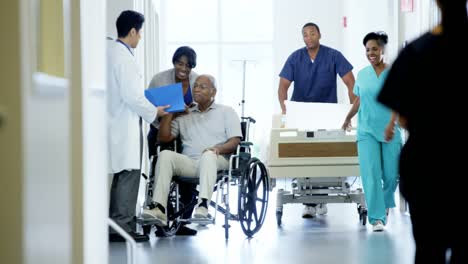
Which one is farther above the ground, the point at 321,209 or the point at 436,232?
the point at 436,232

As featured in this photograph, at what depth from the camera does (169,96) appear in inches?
220

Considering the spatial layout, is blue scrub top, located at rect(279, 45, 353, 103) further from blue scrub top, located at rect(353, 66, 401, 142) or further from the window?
the window

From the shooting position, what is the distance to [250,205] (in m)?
5.61

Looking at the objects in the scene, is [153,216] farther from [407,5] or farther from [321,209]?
[407,5]

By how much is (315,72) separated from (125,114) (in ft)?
6.30

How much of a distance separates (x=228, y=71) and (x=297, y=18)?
3.70 feet

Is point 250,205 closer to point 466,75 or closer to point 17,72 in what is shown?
point 466,75

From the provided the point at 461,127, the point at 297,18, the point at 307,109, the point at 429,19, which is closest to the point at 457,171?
the point at 461,127

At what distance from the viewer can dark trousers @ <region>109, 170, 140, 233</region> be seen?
531cm

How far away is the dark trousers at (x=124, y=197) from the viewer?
5.31 m

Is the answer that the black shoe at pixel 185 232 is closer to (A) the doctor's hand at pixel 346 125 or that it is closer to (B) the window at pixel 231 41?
(A) the doctor's hand at pixel 346 125

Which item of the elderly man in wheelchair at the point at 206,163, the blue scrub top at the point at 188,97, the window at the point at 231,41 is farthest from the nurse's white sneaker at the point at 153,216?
the window at the point at 231,41

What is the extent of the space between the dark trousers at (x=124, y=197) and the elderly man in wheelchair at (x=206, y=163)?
0.31 ft

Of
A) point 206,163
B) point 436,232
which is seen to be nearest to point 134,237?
point 206,163
